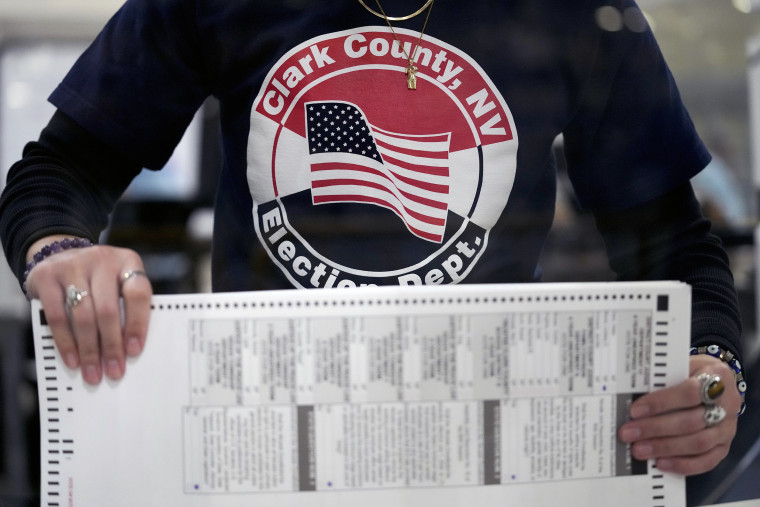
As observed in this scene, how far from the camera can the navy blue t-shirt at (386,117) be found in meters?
0.74

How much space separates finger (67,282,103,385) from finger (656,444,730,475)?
1.97 feet

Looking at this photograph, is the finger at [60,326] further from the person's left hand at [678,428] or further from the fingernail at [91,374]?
the person's left hand at [678,428]

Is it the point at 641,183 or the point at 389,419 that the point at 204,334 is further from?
the point at 641,183

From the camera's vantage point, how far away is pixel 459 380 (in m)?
0.68

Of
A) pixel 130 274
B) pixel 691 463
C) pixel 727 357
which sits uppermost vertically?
pixel 130 274

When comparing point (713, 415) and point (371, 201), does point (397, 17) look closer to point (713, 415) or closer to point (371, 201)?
point (371, 201)

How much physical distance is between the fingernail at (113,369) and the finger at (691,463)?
576 millimetres

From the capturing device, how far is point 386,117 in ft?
2.44

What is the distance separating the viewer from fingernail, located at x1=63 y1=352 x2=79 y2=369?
2.19 feet

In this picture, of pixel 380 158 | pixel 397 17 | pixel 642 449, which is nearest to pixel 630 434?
pixel 642 449

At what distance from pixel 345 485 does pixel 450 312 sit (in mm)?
211

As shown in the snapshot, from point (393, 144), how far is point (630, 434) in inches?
16.0

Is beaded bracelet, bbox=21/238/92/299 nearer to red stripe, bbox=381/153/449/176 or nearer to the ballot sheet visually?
the ballot sheet

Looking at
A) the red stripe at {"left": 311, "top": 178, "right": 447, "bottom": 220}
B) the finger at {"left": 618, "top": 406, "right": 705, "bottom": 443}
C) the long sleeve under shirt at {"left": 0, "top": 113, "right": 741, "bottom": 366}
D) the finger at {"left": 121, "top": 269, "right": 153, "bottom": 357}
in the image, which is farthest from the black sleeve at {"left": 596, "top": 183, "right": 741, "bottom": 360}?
the finger at {"left": 121, "top": 269, "right": 153, "bottom": 357}
